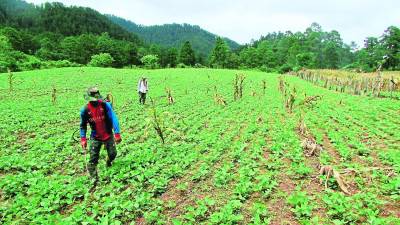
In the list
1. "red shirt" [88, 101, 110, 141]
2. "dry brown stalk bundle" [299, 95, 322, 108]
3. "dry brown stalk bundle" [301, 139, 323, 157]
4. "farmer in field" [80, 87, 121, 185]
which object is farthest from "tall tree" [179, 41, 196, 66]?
"red shirt" [88, 101, 110, 141]

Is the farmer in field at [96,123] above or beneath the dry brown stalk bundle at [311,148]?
above

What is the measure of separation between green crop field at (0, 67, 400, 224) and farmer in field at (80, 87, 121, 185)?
59cm

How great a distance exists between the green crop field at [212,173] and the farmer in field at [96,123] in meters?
0.59

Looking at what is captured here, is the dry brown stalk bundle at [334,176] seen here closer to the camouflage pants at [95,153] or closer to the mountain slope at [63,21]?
the camouflage pants at [95,153]

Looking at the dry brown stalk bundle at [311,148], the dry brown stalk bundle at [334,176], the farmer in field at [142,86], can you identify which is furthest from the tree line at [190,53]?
the dry brown stalk bundle at [334,176]

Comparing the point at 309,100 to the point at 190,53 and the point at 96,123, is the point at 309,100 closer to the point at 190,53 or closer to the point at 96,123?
the point at 96,123

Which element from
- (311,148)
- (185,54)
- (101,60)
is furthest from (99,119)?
(185,54)

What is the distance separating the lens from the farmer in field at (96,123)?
8578mm

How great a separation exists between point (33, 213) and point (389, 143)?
445 inches

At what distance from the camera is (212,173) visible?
8.85m

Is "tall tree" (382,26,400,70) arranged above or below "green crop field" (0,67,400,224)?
above

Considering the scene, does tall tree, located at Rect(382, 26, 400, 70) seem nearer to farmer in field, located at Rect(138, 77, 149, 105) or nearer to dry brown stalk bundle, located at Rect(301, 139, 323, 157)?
farmer in field, located at Rect(138, 77, 149, 105)

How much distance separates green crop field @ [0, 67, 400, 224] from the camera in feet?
21.3

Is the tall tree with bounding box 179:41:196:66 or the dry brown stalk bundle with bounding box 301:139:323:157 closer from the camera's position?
the dry brown stalk bundle with bounding box 301:139:323:157
